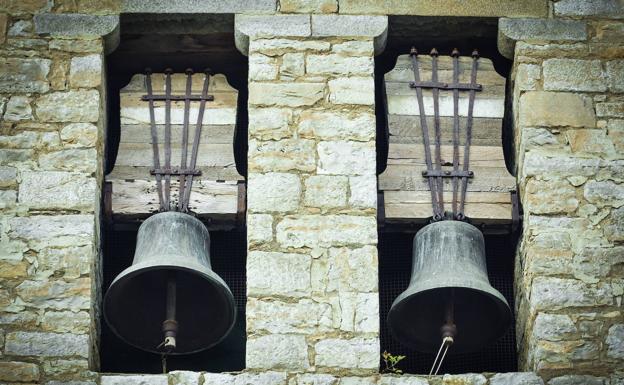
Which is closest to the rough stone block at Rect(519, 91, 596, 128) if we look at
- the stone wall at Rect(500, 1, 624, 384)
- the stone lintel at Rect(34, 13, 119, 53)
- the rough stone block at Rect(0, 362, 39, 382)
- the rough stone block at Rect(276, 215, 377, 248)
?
the stone wall at Rect(500, 1, 624, 384)

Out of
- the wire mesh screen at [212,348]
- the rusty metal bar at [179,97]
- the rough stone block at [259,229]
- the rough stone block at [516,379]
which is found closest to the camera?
the rough stone block at [516,379]

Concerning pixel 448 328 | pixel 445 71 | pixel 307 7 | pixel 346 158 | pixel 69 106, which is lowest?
pixel 448 328

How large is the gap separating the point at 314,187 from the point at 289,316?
77 centimetres

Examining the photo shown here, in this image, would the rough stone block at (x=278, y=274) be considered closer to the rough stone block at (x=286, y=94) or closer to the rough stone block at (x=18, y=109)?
the rough stone block at (x=286, y=94)

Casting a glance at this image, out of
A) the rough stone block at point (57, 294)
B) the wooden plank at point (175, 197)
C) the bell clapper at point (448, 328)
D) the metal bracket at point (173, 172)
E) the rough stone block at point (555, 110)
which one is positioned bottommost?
the bell clapper at point (448, 328)

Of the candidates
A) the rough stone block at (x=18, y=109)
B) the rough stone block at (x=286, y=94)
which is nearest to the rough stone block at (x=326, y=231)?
the rough stone block at (x=286, y=94)

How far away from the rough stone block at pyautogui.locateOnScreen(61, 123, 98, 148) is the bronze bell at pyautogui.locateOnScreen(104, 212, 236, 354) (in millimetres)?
556

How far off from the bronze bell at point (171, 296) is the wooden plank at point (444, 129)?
1.19 meters

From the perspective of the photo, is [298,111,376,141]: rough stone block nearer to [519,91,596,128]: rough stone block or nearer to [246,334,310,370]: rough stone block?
[519,91,596,128]: rough stone block

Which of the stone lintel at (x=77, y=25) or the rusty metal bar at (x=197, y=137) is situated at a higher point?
the stone lintel at (x=77, y=25)

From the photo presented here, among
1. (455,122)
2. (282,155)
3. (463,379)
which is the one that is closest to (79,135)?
(282,155)

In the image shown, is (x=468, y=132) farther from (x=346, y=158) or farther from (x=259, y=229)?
(x=259, y=229)

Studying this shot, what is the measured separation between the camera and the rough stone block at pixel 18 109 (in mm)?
12016

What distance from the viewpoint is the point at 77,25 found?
12328 millimetres
